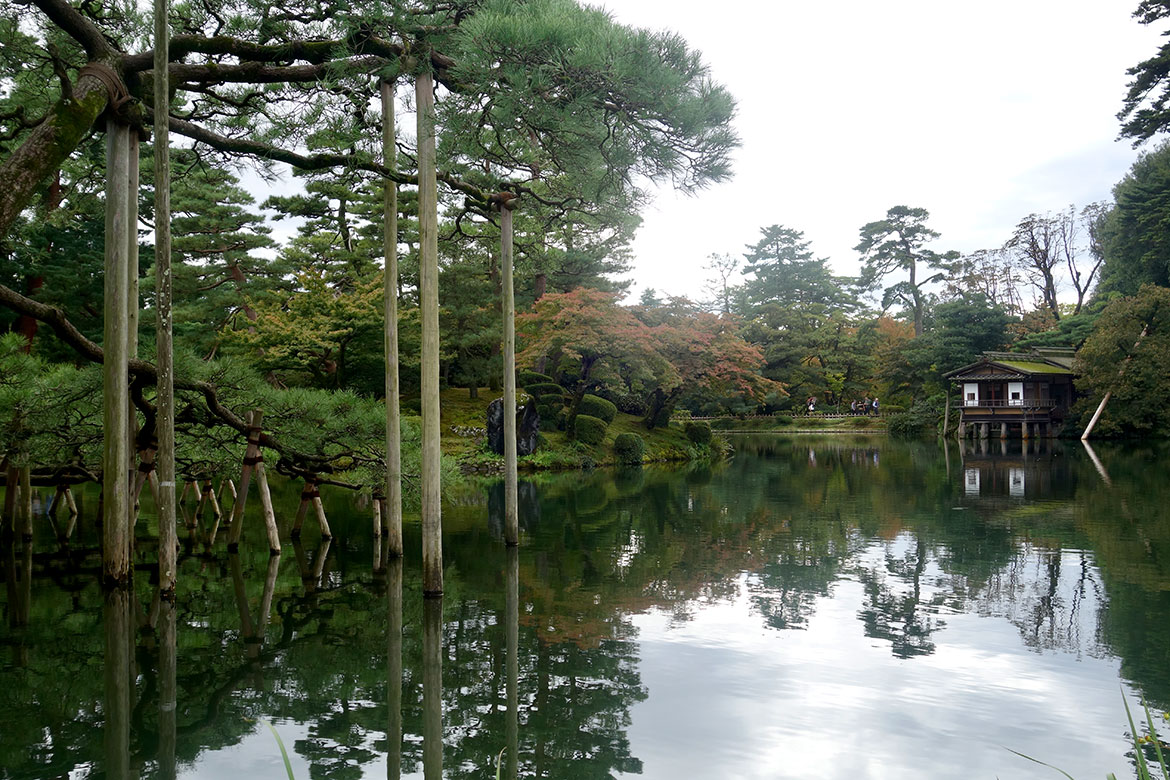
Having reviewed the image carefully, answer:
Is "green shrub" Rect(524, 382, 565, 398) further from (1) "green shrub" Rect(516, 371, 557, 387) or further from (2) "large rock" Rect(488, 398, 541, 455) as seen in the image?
(2) "large rock" Rect(488, 398, 541, 455)

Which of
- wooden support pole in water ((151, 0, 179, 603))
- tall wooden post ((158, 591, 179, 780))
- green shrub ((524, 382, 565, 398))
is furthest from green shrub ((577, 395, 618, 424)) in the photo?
wooden support pole in water ((151, 0, 179, 603))

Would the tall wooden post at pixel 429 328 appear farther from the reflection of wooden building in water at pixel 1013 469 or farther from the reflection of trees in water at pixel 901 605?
the reflection of wooden building in water at pixel 1013 469

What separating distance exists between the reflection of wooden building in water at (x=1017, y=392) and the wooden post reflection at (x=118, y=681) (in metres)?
33.7

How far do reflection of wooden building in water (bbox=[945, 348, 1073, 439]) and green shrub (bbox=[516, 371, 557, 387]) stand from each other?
18.4 m

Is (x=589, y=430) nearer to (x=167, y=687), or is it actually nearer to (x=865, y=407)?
(x=167, y=687)

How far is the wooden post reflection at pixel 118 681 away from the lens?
4477 millimetres

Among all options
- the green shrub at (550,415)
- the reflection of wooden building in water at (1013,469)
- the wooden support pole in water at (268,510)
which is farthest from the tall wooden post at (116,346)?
the green shrub at (550,415)

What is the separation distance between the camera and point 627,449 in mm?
26875

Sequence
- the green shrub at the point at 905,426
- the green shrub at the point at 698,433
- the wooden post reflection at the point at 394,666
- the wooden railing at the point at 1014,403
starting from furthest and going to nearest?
1. the green shrub at the point at 905,426
2. the wooden railing at the point at 1014,403
3. the green shrub at the point at 698,433
4. the wooden post reflection at the point at 394,666

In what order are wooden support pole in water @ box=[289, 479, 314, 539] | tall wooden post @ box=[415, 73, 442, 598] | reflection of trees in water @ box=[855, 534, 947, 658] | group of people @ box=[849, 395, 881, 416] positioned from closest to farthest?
reflection of trees in water @ box=[855, 534, 947, 658] → tall wooden post @ box=[415, 73, 442, 598] → wooden support pole in water @ box=[289, 479, 314, 539] → group of people @ box=[849, 395, 881, 416]

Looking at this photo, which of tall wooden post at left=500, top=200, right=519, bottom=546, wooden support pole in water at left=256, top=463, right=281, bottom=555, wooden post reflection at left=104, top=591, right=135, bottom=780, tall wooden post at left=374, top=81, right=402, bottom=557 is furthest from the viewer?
tall wooden post at left=500, top=200, right=519, bottom=546

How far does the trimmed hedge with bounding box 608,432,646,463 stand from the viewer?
88.1ft

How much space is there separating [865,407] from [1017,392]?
11746 millimetres

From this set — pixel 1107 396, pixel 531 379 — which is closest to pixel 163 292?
pixel 531 379
